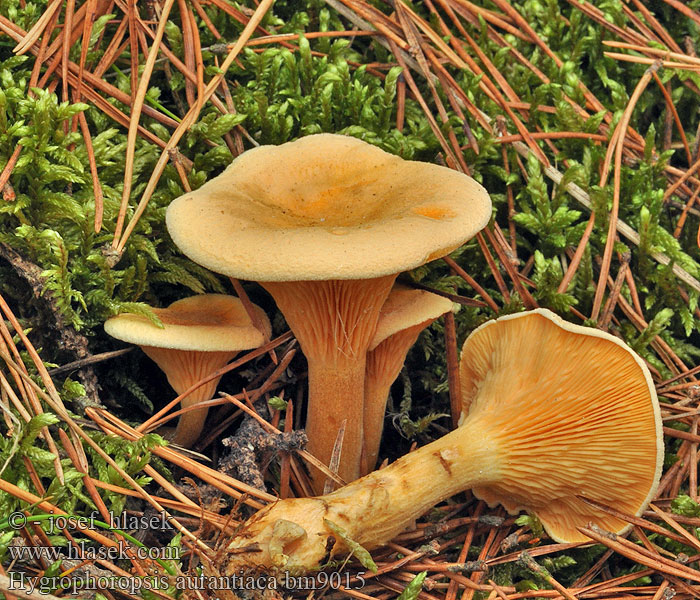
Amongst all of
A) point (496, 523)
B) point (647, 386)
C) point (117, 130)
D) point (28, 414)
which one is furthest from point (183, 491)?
point (647, 386)

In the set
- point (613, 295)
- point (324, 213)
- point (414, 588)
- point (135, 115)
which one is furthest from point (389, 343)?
point (135, 115)

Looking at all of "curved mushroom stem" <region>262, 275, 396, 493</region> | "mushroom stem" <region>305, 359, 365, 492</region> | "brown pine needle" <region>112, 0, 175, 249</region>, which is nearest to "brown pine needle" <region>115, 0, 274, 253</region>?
"brown pine needle" <region>112, 0, 175, 249</region>

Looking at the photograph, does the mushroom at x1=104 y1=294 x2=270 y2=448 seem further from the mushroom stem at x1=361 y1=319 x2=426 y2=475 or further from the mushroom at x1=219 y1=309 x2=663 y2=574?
the mushroom at x1=219 y1=309 x2=663 y2=574

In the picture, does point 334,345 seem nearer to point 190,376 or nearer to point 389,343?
point 389,343

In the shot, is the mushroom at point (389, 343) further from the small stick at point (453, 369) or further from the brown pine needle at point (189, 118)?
the brown pine needle at point (189, 118)

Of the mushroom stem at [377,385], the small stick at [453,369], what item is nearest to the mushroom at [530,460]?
the small stick at [453,369]

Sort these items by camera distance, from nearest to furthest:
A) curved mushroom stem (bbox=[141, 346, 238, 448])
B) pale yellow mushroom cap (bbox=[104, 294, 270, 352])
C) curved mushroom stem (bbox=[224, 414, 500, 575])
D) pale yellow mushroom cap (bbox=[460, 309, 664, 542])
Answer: curved mushroom stem (bbox=[224, 414, 500, 575]) → pale yellow mushroom cap (bbox=[460, 309, 664, 542]) → pale yellow mushroom cap (bbox=[104, 294, 270, 352]) → curved mushroom stem (bbox=[141, 346, 238, 448])
